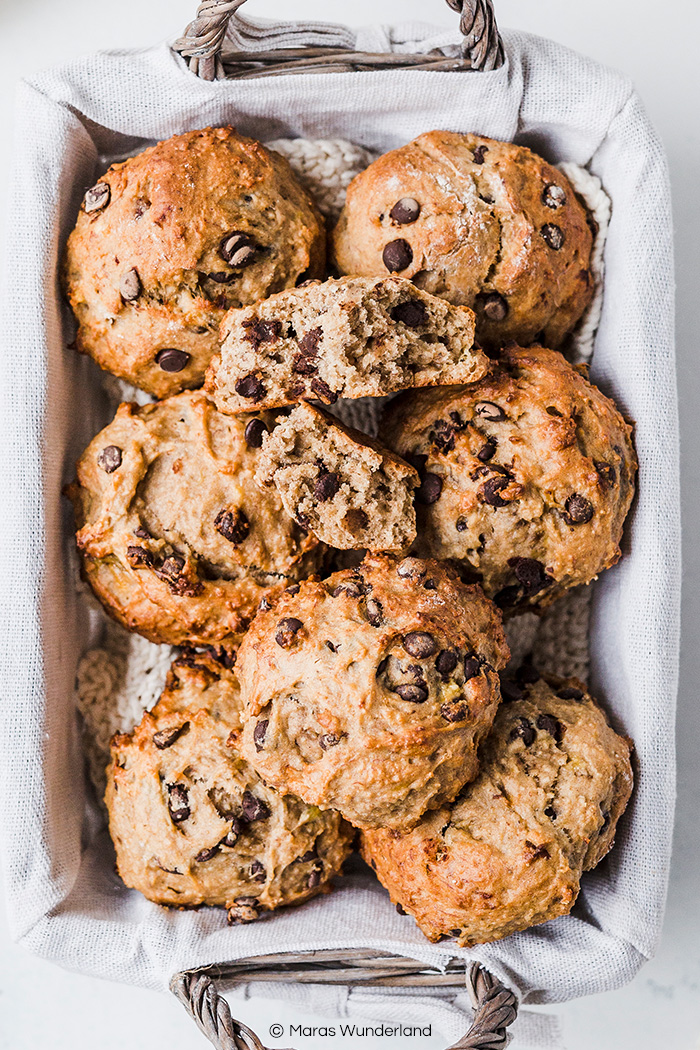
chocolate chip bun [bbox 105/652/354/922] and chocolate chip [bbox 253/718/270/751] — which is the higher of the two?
chocolate chip [bbox 253/718/270/751]

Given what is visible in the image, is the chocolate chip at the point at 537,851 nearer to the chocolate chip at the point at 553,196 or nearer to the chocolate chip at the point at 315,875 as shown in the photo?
the chocolate chip at the point at 315,875

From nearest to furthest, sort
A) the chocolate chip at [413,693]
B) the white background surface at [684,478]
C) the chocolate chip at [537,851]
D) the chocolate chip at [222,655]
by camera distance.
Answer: the chocolate chip at [413,693] → the chocolate chip at [537,851] → the chocolate chip at [222,655] → the white background surface at [684,478]

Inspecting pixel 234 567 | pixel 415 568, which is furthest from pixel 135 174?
pixel 415 568

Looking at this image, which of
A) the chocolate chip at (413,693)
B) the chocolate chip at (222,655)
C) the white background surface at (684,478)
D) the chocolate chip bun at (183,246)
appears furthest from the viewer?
the white background surface at (684,478)

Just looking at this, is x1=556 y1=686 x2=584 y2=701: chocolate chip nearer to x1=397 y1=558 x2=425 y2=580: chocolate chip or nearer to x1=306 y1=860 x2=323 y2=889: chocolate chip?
x1=397 y1=558 x2=425 y2=580: chocolate chip

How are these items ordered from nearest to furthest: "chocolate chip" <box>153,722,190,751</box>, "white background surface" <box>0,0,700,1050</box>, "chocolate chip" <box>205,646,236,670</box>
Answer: "chocolate chip" <box>153,722,190,751</box>
"chocolate chip" <box>205,646,236,670</box>
"white background surface" <box>0,0,700,1050</box>

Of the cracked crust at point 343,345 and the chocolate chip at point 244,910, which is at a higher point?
the cracked crust at point 343,345

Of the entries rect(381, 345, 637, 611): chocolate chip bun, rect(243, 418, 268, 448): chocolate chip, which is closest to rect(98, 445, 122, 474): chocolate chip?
rect(243, 418, 268, 448): chocolate chip

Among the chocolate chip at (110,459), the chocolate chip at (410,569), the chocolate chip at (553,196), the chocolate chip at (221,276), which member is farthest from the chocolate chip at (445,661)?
the chocolate chip at (553,196)

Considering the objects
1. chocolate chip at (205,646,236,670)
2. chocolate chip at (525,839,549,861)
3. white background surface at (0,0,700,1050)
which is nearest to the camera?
chocolate chip at (525,839,549,861)
